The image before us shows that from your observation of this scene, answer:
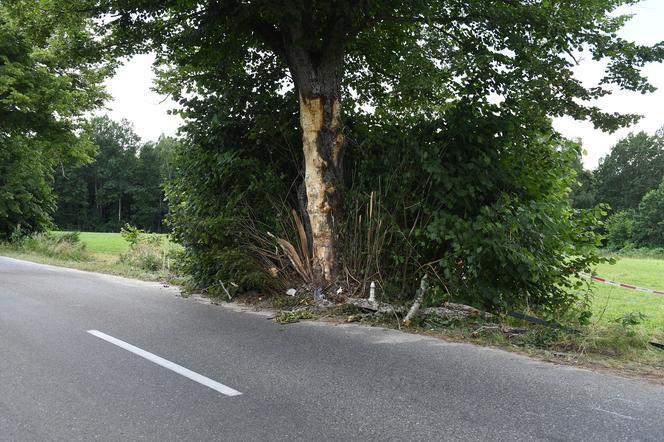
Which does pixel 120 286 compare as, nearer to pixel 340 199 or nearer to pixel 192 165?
pixel 192 165

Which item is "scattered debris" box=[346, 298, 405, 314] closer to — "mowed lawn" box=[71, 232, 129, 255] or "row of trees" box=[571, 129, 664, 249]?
"mowed lawn" box=[71, 232, 129, 255]

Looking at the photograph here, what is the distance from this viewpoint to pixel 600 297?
13.9 meters

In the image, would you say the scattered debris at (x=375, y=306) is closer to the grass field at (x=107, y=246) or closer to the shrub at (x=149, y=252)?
the shrub at (x=149, y=252)

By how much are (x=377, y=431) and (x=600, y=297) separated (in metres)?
11.9

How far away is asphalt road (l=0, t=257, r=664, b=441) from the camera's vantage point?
3.90 metres

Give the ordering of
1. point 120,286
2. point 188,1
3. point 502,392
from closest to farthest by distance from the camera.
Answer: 1. point 502,392
2. point 188,1
3. point 120,286

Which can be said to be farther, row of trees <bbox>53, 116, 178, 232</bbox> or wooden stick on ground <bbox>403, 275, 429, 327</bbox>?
row of trees <bbox>53, 116, 178, 232</bbox>

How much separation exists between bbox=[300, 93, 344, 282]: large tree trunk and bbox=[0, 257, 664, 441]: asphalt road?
2.19m

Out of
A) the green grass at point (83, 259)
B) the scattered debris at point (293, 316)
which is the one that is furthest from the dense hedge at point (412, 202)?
the green grass at point (83, 259)

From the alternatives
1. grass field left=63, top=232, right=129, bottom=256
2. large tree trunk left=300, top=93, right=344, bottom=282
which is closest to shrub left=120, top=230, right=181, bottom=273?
grass field left=63, top=232, right=129, bottom=256

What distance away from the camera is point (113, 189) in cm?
9944

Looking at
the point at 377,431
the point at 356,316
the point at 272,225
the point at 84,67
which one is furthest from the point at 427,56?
the point at 84,67

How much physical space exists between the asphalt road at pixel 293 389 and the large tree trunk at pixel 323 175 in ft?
7.20

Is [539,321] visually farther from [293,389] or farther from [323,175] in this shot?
[323,175]
